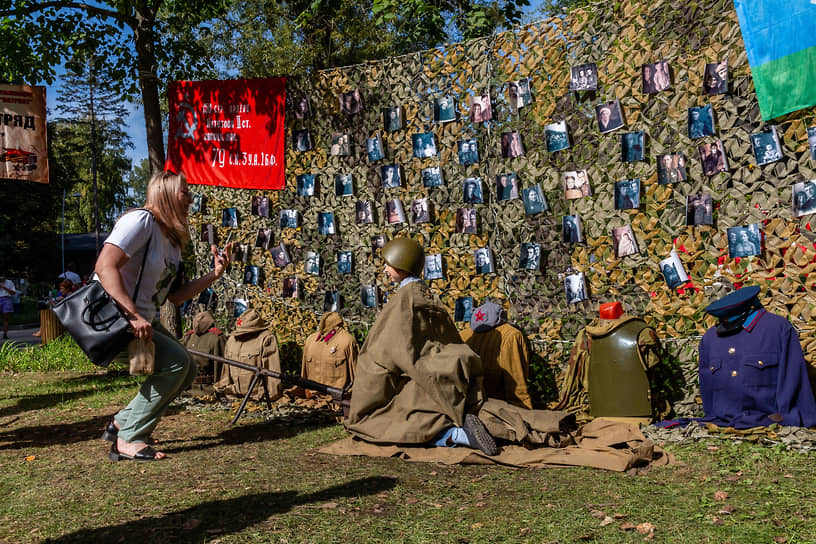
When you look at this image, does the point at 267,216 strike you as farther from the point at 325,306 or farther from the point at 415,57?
the point at 415,57

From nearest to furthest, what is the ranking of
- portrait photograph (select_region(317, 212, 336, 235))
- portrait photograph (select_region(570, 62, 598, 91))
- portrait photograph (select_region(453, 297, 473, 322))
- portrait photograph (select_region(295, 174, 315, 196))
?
portrait photograph (select_region(570, 62, 598, 91)) < portrait photograph (select_region(453, 297, 473, 322)) < portrait photograph (select_region(317, 212, 336, 235)) < portrait photograph (select_region(295, 174, 315, 196))

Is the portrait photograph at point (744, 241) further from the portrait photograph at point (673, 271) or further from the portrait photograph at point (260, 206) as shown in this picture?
the portrait photograph at point (260, 206)

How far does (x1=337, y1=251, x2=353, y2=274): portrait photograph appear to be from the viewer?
275 inches

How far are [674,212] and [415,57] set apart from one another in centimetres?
297

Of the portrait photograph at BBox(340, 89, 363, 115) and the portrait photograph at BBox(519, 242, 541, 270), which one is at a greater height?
the portrait photograph at BBox(340, 89, 363, 115)

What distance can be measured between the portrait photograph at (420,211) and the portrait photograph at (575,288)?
1515 millimetres

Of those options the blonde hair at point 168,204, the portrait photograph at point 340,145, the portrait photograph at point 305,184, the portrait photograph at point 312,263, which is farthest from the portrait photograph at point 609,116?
the blonde hair at point 168,204

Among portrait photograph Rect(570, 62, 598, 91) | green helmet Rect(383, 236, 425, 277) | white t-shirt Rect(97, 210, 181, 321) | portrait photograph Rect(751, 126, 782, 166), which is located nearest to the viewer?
white t-shirt Rect(97, 210, 181, 321)

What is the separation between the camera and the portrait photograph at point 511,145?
5918mm

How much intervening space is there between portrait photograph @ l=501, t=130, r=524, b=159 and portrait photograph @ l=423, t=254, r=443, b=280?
3.79ft

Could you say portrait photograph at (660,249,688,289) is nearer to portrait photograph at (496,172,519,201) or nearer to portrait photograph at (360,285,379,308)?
portrait photograph at (496,172,519,201)

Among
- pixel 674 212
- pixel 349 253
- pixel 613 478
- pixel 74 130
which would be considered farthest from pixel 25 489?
pixel 74 130

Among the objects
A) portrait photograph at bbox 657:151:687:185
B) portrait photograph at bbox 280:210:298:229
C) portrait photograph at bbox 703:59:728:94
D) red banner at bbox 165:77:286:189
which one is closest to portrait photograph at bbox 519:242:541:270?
portrait photograph at bbox 657:151:687:185

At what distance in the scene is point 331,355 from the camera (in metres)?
6.12
